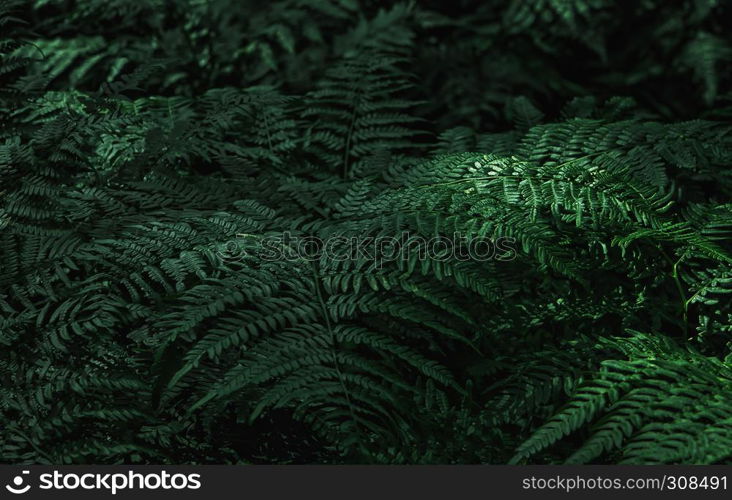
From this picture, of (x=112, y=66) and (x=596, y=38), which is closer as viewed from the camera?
(x=112, y=66)

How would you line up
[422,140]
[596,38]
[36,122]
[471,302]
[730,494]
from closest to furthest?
[730,494] → [471,302] → [36,122] → [422,140] → [596,38]

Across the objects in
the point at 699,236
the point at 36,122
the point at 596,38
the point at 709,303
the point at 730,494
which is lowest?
the point at 730,494

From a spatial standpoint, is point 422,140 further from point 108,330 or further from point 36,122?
point 108,330

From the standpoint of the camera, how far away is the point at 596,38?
3.81 metres

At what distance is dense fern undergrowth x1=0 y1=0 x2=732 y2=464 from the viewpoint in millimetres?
1682

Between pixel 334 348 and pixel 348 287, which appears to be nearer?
pixel 334 348

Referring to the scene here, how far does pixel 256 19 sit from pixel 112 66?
2.81 feet

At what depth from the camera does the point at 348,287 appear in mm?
1915

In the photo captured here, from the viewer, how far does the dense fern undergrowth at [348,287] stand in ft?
5.52

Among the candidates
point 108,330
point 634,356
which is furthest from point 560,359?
point 108,330

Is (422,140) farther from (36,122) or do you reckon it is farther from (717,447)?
(717,447)

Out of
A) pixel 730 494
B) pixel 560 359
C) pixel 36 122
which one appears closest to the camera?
pixel 730 494

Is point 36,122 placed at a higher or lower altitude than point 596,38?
lower

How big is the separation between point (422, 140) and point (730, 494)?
7.39 feet
